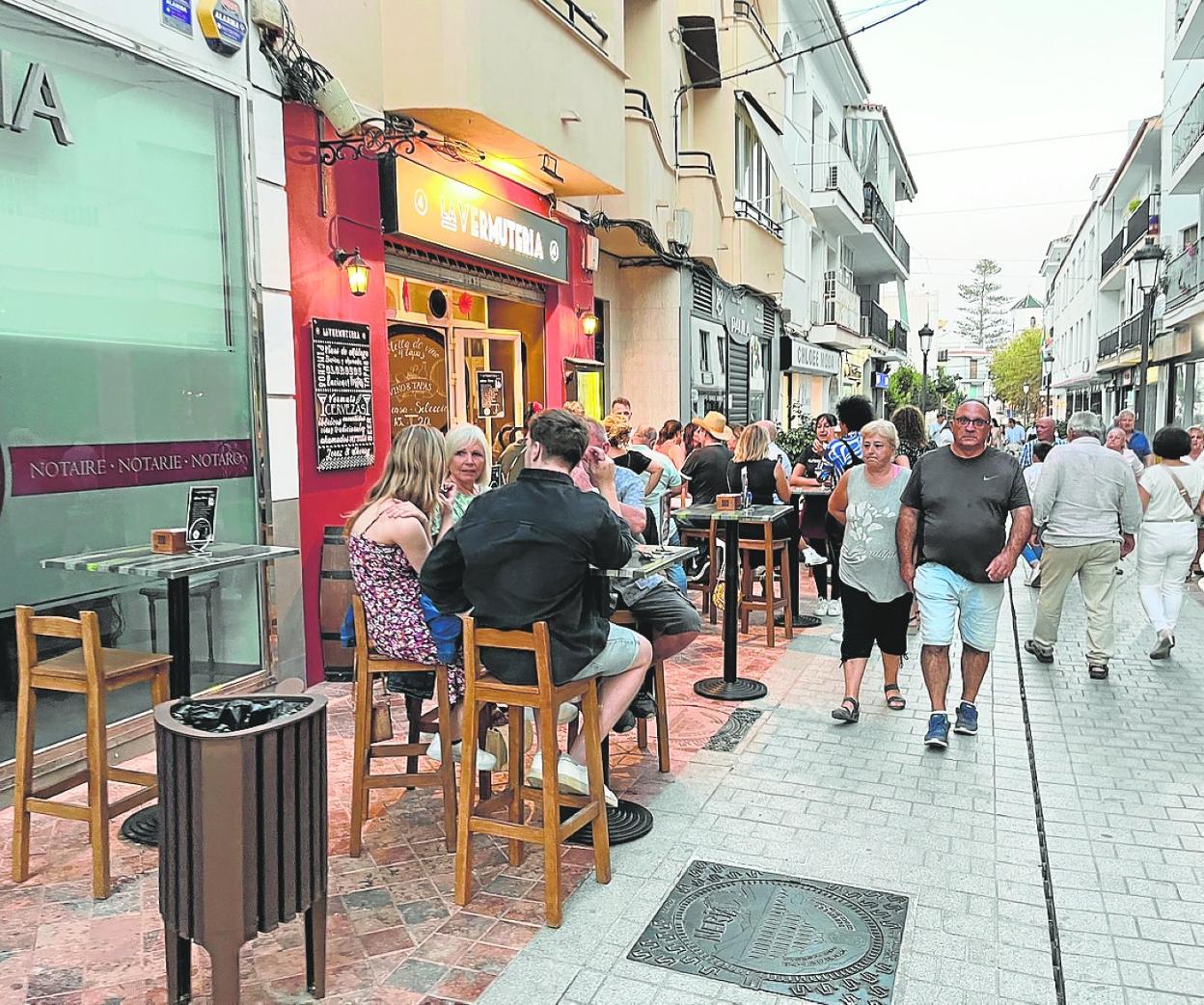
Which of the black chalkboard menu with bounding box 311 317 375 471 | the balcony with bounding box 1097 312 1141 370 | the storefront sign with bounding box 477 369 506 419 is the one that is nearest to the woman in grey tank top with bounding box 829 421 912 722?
the black chalkboard menu with bounding box 311 317 375 471

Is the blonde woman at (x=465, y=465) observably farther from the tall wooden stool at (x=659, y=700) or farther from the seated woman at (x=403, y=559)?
the tall wooden stool at (x=659, y=700)

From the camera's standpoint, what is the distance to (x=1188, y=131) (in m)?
23.0

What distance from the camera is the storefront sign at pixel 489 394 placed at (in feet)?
33.2

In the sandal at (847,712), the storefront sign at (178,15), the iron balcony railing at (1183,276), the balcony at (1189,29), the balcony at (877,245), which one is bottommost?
the sandal at (847,712)

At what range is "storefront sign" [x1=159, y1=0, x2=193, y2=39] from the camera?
5.55 metres

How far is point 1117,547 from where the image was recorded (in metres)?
7.07

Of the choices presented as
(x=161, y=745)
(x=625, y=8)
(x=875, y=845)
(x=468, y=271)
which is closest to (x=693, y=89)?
(x=625, y=8)

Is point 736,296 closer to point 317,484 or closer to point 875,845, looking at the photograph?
point 317,484

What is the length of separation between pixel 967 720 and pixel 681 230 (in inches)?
376

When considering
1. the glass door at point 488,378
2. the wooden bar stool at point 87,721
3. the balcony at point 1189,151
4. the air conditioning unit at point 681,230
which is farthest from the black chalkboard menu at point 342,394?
the balcony at point 1189,151

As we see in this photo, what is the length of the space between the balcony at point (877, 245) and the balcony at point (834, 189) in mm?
1176

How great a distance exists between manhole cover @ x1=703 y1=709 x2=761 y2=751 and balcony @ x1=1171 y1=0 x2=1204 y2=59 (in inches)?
863

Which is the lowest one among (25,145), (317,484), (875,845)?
(875,845)

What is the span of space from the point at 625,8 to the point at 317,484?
900 cm
